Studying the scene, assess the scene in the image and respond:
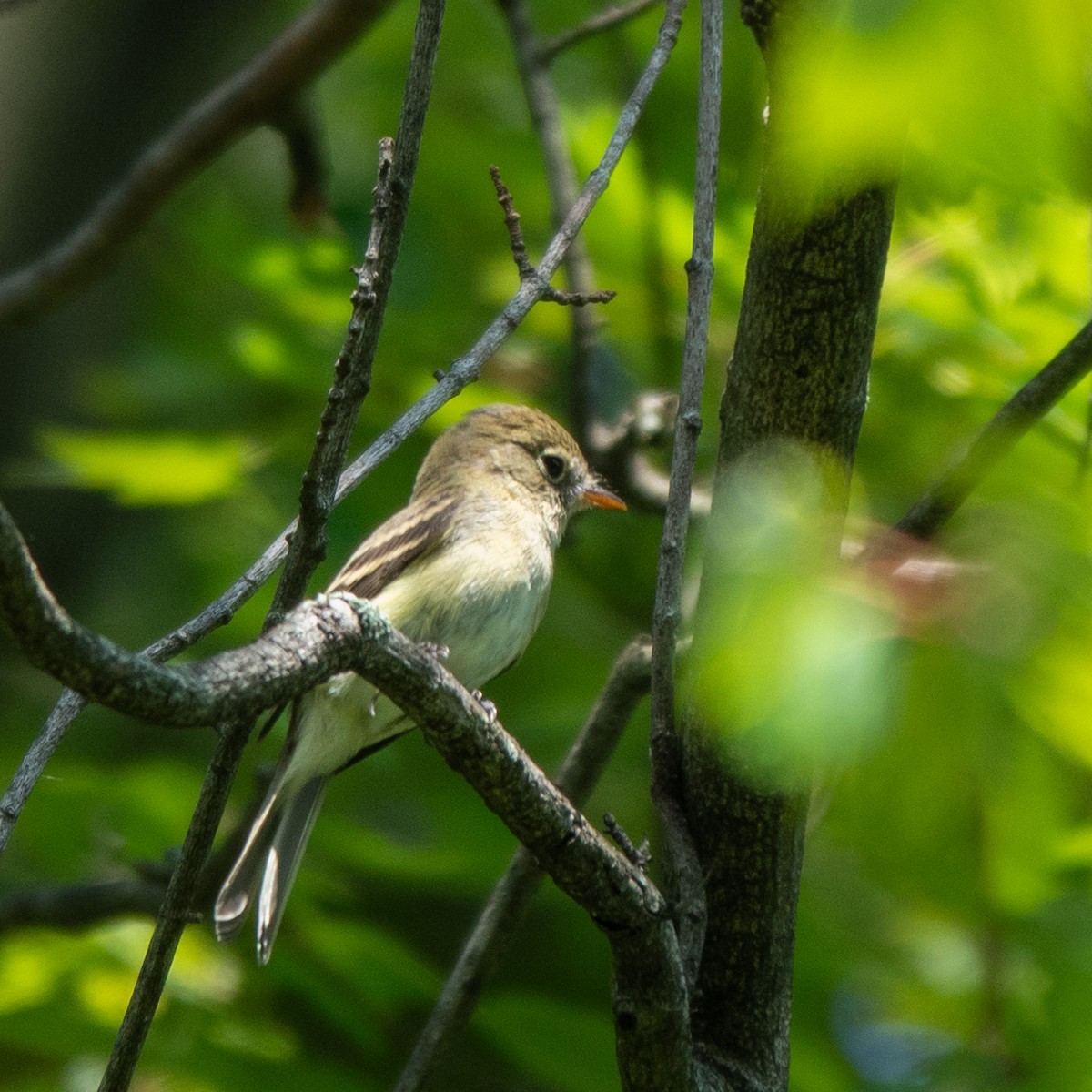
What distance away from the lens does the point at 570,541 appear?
541 cm

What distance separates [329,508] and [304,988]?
2.45m

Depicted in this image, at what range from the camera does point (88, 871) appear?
5.04 metres

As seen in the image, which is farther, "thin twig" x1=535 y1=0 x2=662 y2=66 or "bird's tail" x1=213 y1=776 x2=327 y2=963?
"thin twig" x1=535 y1=0 x2=662 y2=66

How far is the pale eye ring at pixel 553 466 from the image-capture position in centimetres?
530

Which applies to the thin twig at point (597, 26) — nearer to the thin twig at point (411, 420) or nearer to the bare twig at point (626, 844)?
the thin twig at point (411, 420)

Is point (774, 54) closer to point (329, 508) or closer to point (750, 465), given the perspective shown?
point (750, 465)

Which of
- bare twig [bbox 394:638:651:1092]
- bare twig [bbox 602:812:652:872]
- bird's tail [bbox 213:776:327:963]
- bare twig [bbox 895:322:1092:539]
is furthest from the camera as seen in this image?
bird's tail [bbox 213:776:327:963]

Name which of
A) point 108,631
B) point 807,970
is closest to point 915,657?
point 807,970

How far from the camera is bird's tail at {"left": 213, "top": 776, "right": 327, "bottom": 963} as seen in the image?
409 centimetres

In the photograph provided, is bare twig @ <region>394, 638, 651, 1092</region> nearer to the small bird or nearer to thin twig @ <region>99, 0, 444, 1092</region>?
the small bird

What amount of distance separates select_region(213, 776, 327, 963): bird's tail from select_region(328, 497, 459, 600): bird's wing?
2.29ft

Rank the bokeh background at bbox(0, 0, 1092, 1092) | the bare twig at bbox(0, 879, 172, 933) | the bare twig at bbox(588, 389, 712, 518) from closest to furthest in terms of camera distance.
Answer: the bokeh background at bbox(0, 0, 1092, 1092) < the bare twig at bbox(0, 879, 172, 933) < the bare twig at bbox(588, 389, 712, 518)

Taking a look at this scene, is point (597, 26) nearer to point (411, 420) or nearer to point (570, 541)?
point (570, 541)

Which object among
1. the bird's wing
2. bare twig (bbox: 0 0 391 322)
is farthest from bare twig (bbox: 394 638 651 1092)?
bare twig (bbox: 0 0 391 322)
